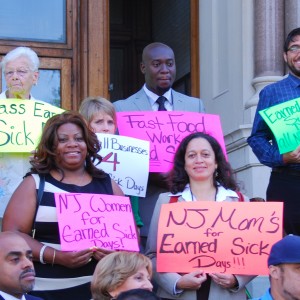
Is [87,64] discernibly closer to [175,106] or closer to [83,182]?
[175,106]

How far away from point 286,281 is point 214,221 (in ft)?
2.53

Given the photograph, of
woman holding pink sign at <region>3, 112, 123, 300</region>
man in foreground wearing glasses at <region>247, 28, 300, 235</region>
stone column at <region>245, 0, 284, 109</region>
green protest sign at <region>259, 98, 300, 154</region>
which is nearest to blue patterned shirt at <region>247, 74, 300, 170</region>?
man in foreground wearing glasses at <region>247, 28, 300, 235</region>

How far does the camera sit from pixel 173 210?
5188mm

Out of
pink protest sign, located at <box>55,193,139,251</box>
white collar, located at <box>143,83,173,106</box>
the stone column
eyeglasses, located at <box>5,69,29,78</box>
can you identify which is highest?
the stone column

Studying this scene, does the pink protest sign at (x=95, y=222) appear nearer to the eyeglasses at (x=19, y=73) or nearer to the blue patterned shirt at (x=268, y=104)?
the blue patterned shirt at (x=268, y=104)

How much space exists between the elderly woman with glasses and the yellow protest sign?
0.07 metres

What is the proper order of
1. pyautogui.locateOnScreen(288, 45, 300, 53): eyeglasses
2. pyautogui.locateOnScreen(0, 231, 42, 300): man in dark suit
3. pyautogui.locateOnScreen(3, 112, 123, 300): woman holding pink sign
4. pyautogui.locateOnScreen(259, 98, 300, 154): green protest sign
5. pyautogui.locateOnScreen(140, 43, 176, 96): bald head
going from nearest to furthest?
pyautogui.locateOnScreen(0, 231, 42, 300): man in dark suit, pyautogui.locateOnScreen(3, 112, 123, 300): woman holding pink sign, pyautogui.locateOnScreen(259, 98, 300, 154): green protest sign, pyautogui.locateOnScreen(288, 45, 300, 53): eyeglasses, pyautogui.locateOnScreen(140, 43, 176, 96): bald head

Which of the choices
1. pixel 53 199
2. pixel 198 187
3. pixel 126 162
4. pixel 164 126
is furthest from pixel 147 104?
pixel 53 199

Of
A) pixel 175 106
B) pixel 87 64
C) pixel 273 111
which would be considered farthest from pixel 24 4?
pixel 273 111

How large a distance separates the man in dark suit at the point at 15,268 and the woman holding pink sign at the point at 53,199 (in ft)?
1.06

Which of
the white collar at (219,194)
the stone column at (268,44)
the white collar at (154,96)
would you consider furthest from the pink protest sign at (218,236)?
the stone column at (268,44)

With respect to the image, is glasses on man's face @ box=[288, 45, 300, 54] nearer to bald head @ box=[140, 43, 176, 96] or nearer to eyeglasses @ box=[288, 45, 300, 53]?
eyeglasses @ box=[288, 45, 300, 53]

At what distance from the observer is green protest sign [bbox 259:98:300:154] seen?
18.1 feet

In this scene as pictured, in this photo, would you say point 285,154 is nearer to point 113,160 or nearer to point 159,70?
point 113,160
